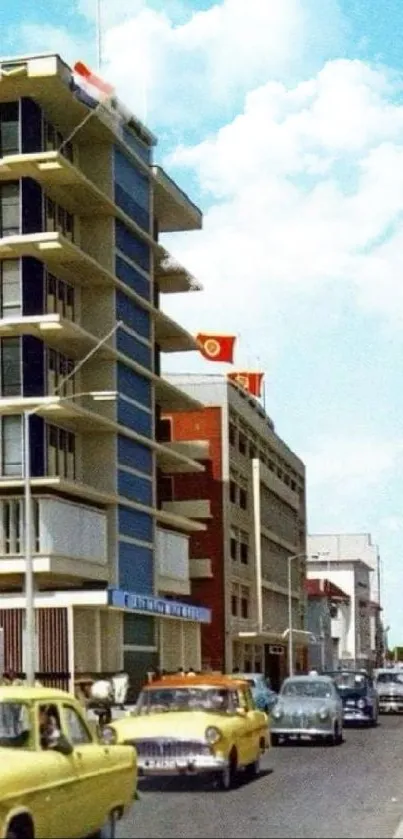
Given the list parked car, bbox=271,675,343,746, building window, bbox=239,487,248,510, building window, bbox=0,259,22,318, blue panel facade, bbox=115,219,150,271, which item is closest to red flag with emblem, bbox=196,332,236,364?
building window, bbox=239,487,248,510

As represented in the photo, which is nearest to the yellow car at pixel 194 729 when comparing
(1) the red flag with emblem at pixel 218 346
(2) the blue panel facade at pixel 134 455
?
(2) the blue panel facade at pixel 134 455

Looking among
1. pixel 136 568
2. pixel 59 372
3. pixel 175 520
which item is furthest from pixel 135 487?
pixel 59 372

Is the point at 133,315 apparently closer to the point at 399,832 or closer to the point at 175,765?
the point at 175,765

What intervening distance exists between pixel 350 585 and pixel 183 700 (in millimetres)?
153753

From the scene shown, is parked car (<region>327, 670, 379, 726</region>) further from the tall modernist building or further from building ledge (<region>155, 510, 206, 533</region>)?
building ledge (<region>155, 510, 206, 533</region>)

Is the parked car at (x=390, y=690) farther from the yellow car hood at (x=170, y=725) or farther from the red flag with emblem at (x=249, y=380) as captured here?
the red flag with emblem at (x=249, y=380)

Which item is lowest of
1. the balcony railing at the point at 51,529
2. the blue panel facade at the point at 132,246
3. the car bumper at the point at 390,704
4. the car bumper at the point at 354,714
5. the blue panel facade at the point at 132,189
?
the car bumper at the point at 390,704

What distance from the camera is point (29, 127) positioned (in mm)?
54812

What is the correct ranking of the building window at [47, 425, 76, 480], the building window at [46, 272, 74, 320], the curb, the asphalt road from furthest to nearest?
the building window at [46, 272, 74, 320], the building window at [47, 425, 76, 480], the asphalt road, the curb

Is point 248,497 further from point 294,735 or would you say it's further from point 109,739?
point 109,739

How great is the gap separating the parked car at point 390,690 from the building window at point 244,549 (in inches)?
1328

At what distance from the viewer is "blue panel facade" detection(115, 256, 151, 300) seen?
200 feet

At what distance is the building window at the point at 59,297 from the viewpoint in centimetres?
5644

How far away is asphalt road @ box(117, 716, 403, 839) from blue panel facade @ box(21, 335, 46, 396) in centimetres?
2762
